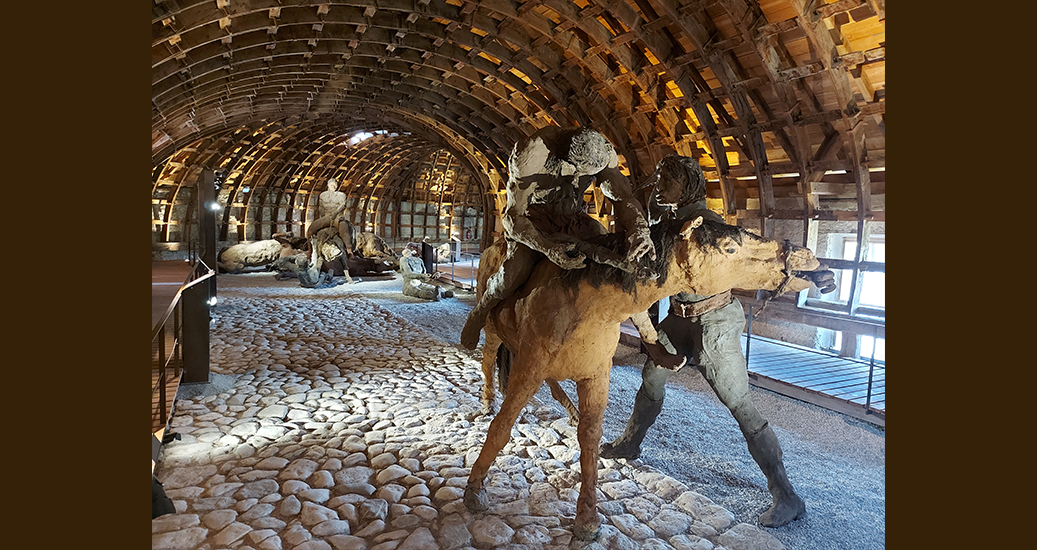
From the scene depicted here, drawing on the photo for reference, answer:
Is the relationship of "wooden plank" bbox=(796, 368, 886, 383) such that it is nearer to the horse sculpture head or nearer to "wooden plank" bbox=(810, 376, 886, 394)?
"wooden plank" bbox=(810, 376, 886, 394)

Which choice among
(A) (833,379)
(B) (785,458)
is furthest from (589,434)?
(A) (833,379)

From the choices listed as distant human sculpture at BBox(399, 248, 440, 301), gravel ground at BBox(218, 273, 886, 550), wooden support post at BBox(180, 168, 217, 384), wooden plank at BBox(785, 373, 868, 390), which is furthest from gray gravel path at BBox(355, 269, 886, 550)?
distant human sculpture at BBox(399, 248, 440, 301)

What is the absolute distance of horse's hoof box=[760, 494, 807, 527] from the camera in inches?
131

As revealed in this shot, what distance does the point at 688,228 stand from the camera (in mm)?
2514

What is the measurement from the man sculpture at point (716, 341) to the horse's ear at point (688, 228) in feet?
1.90

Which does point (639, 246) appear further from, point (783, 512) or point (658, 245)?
Result: point (783, 512)

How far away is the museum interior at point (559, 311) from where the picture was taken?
3.15m

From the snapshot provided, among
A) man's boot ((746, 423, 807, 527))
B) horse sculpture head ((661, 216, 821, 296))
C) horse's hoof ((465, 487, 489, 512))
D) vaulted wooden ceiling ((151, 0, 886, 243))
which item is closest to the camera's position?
horse sculpture head ((661, 216, 821, 296))

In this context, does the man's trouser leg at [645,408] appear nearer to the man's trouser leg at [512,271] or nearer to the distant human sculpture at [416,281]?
the man's trouser leg at [512,271]

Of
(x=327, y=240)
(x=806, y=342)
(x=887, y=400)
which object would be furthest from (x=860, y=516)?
(x=327, y=240)

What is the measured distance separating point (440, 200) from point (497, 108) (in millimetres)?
16465

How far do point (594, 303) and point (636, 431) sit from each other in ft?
6.24

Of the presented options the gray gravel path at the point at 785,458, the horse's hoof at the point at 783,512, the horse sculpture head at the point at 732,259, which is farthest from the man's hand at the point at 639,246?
the horse's hoof at the point at 783,512

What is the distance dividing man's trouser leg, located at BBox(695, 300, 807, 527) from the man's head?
85cm
